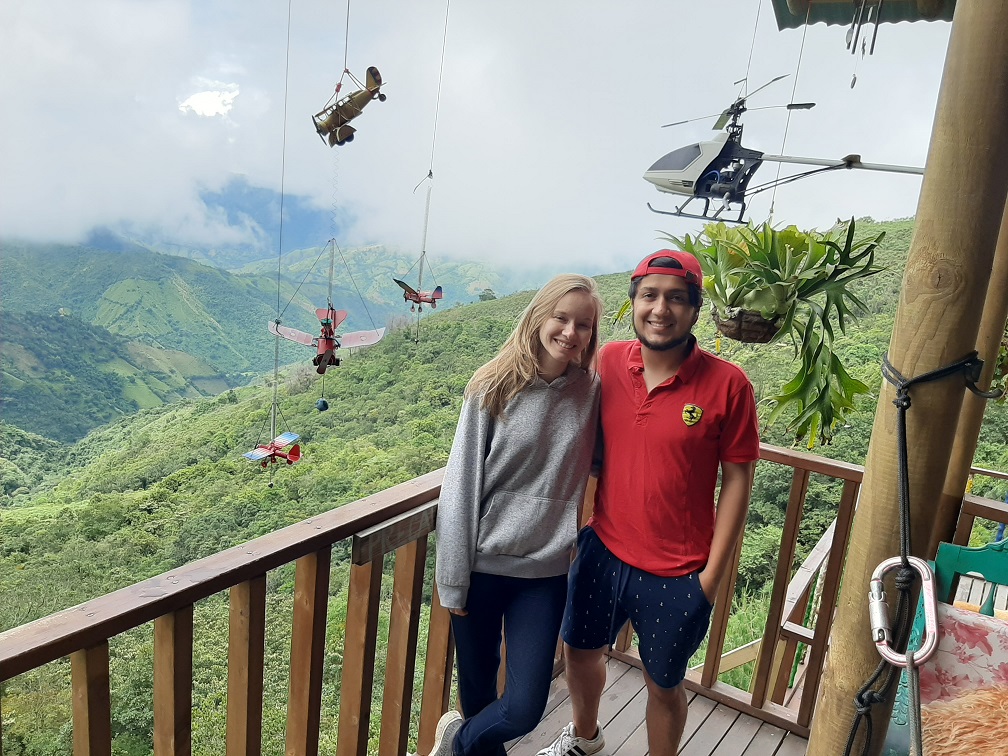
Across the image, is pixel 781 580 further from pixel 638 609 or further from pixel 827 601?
pixel 638 609

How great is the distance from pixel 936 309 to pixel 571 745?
1447mm

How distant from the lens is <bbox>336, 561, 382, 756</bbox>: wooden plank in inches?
54.5

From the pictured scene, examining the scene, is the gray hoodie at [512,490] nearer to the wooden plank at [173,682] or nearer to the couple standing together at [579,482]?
the couple standing together at [579,482]

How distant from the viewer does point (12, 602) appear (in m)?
7.95

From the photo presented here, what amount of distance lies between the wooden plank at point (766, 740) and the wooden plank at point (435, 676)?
0.91 metres

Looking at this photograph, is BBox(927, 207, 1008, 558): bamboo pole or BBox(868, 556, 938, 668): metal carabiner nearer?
BBox(868, 556, 938, 668): metal carabiner

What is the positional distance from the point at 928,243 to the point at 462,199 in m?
10.5

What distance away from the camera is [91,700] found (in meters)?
0.90

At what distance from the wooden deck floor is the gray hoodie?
0.77 m

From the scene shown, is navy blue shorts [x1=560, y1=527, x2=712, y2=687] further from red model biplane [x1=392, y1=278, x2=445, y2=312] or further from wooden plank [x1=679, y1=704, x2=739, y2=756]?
red model biplane [x1=392, y1=278, x2=445, y2=312]

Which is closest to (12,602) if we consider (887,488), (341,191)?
(341,191)

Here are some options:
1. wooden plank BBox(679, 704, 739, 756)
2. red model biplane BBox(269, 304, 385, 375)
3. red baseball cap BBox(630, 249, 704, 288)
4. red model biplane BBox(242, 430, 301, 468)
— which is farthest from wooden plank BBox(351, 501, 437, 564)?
red model biplane BBox(242, 430, 301, 468)

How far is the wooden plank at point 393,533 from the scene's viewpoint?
1.31 meters

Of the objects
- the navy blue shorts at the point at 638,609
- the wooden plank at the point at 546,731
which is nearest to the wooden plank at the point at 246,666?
the navy blue shorts at the point at 638,609
